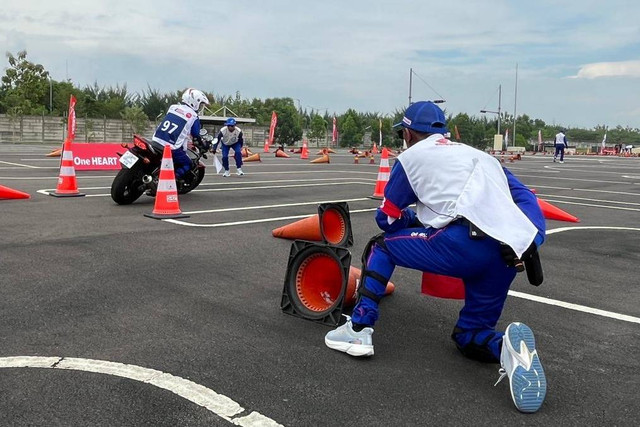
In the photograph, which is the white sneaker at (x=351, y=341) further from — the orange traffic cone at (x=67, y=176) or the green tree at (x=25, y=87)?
the green tree at (x=25, y=87)

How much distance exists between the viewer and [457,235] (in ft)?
11.1

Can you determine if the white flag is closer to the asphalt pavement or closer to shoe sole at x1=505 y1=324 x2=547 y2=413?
the asphalt pavement

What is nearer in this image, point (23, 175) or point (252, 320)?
point (252, 320)

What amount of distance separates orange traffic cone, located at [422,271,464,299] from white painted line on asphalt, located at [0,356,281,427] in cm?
164

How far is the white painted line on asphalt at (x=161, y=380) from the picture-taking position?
2689mm

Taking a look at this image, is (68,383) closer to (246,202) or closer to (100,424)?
(100,424)

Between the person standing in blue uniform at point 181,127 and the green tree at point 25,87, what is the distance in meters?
45.6

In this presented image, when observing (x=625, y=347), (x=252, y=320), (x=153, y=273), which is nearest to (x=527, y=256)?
(x=625, y=347)

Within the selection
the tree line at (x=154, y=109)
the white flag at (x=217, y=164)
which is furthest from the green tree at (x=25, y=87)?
the white flag at (x=217, y=164)

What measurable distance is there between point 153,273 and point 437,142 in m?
2.80

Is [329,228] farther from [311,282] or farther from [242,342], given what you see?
[242,342]

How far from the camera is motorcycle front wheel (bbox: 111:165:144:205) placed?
9.05 metres

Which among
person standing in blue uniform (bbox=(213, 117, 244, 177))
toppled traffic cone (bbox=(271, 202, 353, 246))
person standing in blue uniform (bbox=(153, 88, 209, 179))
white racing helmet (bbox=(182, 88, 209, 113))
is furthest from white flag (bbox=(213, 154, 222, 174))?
toppled traffic cone (bbox=(271, 202, 353, 246))

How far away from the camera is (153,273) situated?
5082 millimetres
